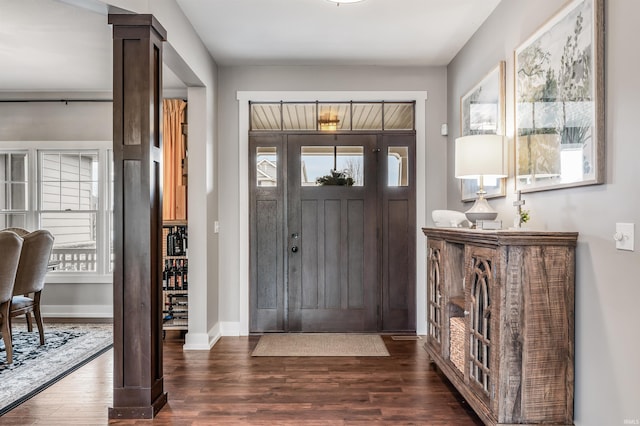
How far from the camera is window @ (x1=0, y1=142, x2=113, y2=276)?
17.2 ft

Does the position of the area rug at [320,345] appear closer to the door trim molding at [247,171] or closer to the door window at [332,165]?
the door trim molding at [247,171]

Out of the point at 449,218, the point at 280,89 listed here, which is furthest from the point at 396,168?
the point at 280,89

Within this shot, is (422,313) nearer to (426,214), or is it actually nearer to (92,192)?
(426,214)

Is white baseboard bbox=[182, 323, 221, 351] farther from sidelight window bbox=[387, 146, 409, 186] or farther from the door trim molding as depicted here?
sidelight window bbox=[387, 146, 409, 186]

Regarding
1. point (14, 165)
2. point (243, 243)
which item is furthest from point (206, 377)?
point (14, 165)

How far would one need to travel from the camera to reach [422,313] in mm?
4559

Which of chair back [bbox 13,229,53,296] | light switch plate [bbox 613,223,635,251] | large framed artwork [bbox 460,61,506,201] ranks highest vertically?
large framed artwork [bbox 460,61,506,201]

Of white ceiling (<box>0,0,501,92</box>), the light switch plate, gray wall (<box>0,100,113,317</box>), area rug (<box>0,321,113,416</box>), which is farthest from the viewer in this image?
gray wall (<box>0,100,113,317</box>)

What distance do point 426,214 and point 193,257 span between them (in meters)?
2.38

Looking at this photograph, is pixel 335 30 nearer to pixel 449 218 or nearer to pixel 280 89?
pixel 280 89

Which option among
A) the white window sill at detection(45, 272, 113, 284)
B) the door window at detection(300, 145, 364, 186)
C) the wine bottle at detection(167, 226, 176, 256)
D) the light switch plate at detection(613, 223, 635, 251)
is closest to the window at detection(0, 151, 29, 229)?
the white window sill at detection(45, 272, 113, 284)

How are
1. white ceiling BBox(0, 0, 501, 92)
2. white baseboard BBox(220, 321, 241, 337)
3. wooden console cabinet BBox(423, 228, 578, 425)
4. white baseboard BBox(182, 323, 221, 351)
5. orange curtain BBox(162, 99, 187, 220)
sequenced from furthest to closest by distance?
orange curtain BBox(162, 99, 187, 220) → white baseboard BBox(220, 321, 241, 337) → white baseboard BBox(182, 323, 221, 351) → white ceiling BBox(0, 0, 501, 92) → wooden console cabinet BBox(423, 228, 578, 425)

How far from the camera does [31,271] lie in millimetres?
4035

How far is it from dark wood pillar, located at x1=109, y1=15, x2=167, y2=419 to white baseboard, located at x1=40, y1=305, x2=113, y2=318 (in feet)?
9.49
